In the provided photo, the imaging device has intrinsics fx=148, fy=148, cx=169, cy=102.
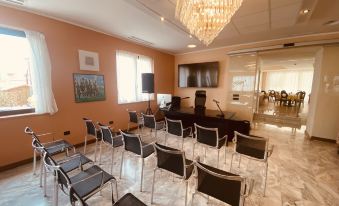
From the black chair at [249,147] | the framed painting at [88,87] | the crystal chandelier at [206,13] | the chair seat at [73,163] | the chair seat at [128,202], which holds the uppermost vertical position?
the crystal chandelier at [206,13]

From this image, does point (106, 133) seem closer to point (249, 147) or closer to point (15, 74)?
point (15, 74)

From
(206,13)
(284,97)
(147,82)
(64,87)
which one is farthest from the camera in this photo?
(284,97)

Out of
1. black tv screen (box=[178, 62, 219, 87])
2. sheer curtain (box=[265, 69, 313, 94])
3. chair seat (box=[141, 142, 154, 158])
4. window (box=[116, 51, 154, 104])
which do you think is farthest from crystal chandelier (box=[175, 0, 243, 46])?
sheer curtain (box=[265, 69, 313, 94])

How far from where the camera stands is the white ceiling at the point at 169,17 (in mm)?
2342

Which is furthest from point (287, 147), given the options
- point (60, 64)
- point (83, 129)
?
point (60, 64)

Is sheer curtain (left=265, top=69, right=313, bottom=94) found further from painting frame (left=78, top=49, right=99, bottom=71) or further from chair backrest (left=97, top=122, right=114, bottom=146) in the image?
chair backrest (left=97, top=122, right=114, bottom=146)

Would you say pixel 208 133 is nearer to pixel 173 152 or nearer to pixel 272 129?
pixel 173 152

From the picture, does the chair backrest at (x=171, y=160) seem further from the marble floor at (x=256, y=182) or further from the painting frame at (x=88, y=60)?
the painting frame at (x=88, y=60)

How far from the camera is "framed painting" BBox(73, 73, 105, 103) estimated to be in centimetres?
334

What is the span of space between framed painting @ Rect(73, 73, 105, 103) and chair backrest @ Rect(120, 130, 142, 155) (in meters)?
1.90


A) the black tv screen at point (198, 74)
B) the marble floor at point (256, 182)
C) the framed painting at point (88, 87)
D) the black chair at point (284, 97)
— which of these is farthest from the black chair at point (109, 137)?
the black chair at point (284, 97)

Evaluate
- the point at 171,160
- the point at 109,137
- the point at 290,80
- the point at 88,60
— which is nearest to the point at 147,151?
the point at 171,160

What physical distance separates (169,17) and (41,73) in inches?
104

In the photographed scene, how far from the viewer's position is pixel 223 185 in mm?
1293
